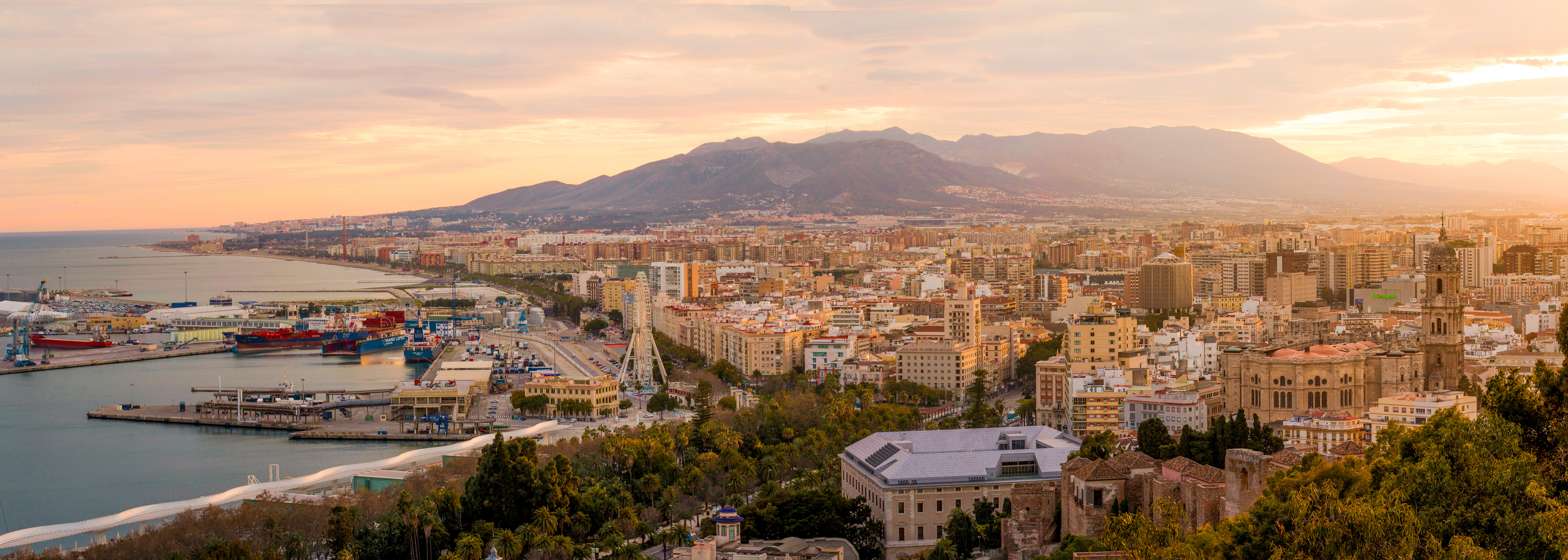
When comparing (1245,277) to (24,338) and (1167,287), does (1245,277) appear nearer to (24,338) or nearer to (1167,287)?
(1167,287)

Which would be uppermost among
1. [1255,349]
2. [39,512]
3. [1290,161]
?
[1290,161]

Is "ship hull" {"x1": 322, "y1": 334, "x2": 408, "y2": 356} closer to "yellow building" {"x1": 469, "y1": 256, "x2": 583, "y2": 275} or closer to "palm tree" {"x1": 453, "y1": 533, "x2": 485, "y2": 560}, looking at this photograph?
"yellow building" {"x1": 469, "y1": 256, "x2": 583, "y2": 275}

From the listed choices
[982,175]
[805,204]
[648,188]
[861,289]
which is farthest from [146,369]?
[648,188]

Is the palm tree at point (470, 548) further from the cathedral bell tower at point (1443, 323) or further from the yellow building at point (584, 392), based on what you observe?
the cathedral bell tower at point (1443, 323)

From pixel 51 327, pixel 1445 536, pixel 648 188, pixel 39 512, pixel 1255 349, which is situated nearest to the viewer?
pixel 1445 536

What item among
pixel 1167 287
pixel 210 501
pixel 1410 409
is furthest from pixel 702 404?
pixel 1167 287

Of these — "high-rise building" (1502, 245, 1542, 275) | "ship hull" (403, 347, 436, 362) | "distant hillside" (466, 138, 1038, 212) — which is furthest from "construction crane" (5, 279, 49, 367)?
"distant hillside" (466, 138, 1038, 212)

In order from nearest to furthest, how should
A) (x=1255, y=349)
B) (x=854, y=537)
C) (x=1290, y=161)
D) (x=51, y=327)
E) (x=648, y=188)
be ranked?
(x=854, y=537) → (x=1255, y=349) → (x=51, y=327) → (x=1290, y=161) → (x=648, y=188)

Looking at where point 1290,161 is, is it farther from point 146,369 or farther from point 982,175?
point 146,369
